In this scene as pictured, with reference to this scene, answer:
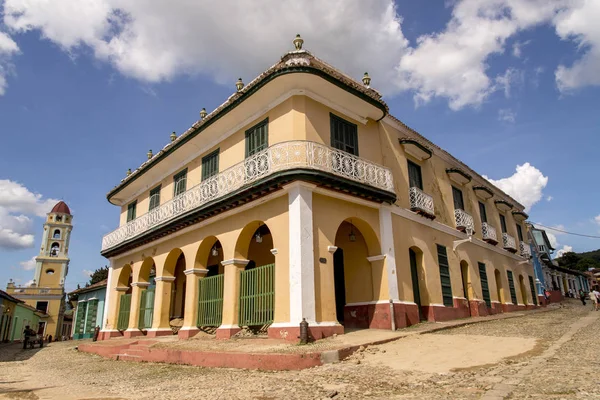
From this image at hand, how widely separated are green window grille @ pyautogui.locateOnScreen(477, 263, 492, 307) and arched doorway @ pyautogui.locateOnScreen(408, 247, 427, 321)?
216 inches

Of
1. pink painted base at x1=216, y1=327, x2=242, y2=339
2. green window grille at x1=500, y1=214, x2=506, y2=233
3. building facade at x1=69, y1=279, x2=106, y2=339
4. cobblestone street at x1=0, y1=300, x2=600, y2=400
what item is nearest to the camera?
cobblestone street at x1=0, y1=300, x2=600, y2=400

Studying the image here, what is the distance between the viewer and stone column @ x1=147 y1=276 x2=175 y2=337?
1527cm

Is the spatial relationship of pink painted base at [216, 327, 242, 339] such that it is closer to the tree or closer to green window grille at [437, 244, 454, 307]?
green window grille at [437, 244, 454, 307]

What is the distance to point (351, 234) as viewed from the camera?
12.3m

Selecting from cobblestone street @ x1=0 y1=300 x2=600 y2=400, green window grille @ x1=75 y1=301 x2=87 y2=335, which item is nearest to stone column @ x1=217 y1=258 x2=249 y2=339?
cobblestone street @ x1=0 y1=300 x2=600 y2=400

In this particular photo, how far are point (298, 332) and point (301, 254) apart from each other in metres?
1.76

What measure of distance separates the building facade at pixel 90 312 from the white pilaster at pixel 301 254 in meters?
19.9

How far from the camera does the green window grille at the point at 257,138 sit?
12.5m

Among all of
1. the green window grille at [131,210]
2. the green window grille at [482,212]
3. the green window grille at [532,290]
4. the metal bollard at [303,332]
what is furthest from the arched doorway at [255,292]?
the green window grille at [532,290]

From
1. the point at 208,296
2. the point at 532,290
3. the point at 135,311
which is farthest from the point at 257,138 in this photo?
the point at 532,290

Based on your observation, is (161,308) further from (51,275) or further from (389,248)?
(51,275)

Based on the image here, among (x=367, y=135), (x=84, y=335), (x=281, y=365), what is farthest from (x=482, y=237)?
(x=84, y=335)

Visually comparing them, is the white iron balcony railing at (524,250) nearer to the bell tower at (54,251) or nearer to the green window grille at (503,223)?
the green window grille at (503,223)

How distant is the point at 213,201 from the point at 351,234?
426cm
